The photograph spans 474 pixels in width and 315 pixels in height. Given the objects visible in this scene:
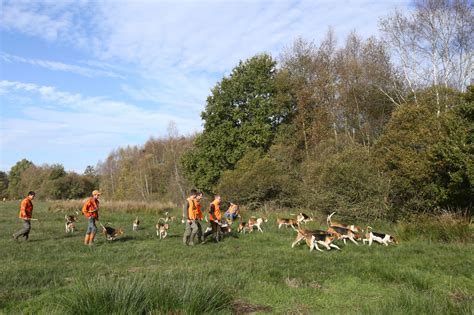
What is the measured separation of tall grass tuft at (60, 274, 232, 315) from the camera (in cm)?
590

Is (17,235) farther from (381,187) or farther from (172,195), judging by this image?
(172,195)

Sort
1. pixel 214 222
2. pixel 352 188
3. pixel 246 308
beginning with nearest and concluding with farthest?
pixel 246 308
pixel 214 222
pixel 352 188

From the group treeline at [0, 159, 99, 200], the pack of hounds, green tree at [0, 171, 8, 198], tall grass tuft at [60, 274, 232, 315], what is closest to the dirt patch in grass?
tall grass tuft at [60, 274, 232, 315]

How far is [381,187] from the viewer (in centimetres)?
2077

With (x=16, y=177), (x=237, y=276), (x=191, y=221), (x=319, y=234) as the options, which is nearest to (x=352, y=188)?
(x=319, y=234)

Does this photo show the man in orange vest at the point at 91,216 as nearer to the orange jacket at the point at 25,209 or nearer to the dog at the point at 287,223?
the orange jacket at the point at 25,209

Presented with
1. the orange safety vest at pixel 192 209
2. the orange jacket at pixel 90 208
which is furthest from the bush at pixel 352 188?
the orange jacket at pixel 90 208

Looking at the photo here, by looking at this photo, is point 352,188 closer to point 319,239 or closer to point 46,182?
point 319,239

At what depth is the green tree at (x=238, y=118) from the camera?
120 feet

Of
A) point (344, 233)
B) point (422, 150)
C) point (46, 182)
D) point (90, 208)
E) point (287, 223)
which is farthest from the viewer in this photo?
point (46, 182)

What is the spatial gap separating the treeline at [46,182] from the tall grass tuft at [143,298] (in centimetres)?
7562

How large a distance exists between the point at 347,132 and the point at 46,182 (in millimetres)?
64864

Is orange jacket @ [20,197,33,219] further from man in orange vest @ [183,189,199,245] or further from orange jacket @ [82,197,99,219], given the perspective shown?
man in orange vest @ [183,189,199,245]

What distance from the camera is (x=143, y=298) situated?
6.11 meters
